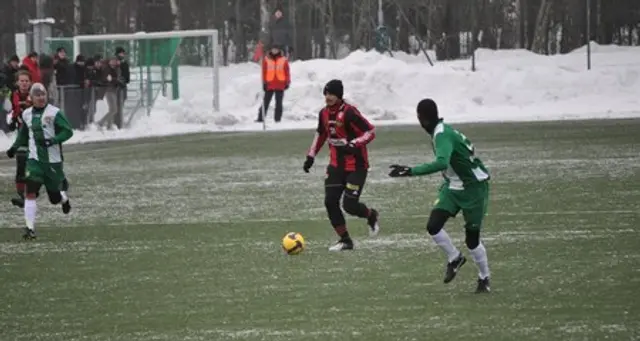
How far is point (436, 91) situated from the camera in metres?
44.8

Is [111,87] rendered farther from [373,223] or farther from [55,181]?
[373,223]

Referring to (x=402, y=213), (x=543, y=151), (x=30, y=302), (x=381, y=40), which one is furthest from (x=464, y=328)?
(x=381, y=40)

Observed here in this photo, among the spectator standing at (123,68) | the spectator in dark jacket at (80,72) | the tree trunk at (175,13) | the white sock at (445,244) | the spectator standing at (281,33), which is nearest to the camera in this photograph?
the white sock at (445,244)

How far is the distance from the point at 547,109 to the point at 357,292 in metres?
31.4

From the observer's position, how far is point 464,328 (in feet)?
35.1

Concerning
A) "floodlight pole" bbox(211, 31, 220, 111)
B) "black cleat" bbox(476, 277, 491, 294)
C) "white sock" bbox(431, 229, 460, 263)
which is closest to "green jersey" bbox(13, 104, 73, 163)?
"white sock" bbox(431, 229, 460, 263)

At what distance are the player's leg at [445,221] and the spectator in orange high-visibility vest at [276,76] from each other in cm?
2675

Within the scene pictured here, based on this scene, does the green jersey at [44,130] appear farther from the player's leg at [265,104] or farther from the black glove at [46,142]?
the player's leg at [265,104]

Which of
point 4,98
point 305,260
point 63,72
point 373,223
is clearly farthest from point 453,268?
point 63,72

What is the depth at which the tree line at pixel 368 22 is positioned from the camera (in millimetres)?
49875

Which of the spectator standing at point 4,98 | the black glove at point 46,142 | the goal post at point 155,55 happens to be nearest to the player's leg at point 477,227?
the black glove at point 46,142

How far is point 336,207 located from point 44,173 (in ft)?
11.8

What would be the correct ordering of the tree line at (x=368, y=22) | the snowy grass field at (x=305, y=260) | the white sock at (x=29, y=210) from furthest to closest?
the tree line at (x=368, y=22), the white sock at (x=29, y=210), the snowy grass field at (x=305, y=260)

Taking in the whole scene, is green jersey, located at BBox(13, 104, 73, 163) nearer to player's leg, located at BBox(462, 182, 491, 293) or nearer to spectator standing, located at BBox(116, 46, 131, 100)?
player's leg, located at BBox(462, 182, 491, 293)
